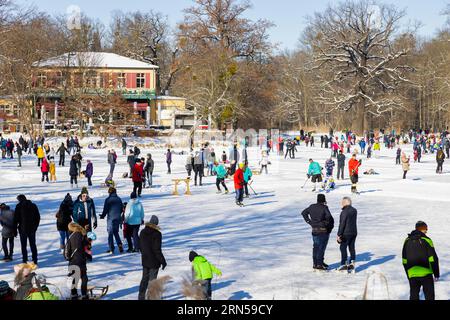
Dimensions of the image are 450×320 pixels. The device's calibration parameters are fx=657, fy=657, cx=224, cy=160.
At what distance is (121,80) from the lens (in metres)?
57.3

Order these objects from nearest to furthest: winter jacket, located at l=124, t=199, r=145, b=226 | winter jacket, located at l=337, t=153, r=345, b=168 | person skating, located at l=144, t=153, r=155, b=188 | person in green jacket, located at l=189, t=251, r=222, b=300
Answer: person in green jacket, located at l=189, t=251, r=222, b=300 < winter jacket, located at l=124, t=199, r=145, b=226 < person skating, located at l=144, t=153, r=155, b=188 < winter jacket, located at l=337, t=153, r=345, b=168

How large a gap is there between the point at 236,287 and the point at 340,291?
59.4 inches

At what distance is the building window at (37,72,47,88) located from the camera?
1950 inches

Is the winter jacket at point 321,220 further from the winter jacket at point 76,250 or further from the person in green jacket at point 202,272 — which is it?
the winter jacket at point 76,250

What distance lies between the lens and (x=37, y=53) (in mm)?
48656

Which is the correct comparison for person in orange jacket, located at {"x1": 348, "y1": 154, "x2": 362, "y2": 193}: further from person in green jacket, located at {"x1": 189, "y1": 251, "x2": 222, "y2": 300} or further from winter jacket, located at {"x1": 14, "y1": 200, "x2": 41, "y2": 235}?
person in green jacket, located at {"x1": 189, "y1": 251, "x2": 222, "y2": 300}

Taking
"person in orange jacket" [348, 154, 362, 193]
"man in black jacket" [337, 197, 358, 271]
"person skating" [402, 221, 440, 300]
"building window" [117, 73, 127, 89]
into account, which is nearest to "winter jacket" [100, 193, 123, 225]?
"man in black jacket" [337, 197, 358, 271]

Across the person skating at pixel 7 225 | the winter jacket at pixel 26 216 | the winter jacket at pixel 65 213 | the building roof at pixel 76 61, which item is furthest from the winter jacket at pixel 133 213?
the building roof at pixel 76 61

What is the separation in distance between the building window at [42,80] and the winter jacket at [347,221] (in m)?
42.3

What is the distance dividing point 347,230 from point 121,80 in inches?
1922

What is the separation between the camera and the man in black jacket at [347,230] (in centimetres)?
1027

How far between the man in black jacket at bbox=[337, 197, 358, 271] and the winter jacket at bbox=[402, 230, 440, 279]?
219cm
